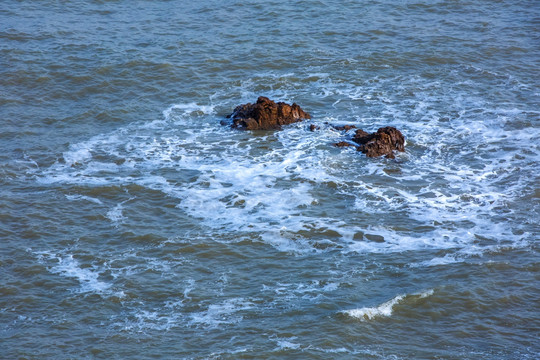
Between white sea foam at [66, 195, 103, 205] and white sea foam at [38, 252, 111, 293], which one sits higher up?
white sea foam at [66, 195, 103, 205]

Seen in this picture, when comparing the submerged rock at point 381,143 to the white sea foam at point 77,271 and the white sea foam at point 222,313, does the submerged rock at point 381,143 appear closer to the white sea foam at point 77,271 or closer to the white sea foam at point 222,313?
the white sea foam at point 222,313

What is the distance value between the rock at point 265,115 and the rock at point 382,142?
2.39 meters

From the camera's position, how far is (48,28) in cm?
2673

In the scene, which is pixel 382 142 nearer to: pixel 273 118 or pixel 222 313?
pixel 273 118

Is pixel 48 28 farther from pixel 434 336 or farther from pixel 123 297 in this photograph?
pixel 434 336

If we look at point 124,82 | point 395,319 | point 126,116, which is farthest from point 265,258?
point 124,82

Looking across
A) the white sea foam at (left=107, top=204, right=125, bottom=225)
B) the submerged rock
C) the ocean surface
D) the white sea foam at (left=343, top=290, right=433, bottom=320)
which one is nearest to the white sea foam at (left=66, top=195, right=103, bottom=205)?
the ocean surface

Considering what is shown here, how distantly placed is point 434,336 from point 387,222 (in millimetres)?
4050

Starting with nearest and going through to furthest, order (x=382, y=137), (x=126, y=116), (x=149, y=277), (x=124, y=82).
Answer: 1. (x=149, y=277)
2. (x=382, y=137)
3. (x=126, y=116)
4. (x=124, y=82)

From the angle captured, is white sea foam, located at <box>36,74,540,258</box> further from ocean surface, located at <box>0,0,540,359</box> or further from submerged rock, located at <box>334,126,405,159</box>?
submerged rock, located at <box>334,126,405,159</box>

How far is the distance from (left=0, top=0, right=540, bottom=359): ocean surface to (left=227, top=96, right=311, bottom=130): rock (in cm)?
37

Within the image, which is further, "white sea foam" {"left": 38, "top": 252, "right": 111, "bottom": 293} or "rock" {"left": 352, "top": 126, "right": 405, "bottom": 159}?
"rock" {"left": 352, "top": 126, "right": 405, "bottom": 159}

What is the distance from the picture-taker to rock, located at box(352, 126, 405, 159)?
1856cm

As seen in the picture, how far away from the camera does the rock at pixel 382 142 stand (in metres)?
18.6
